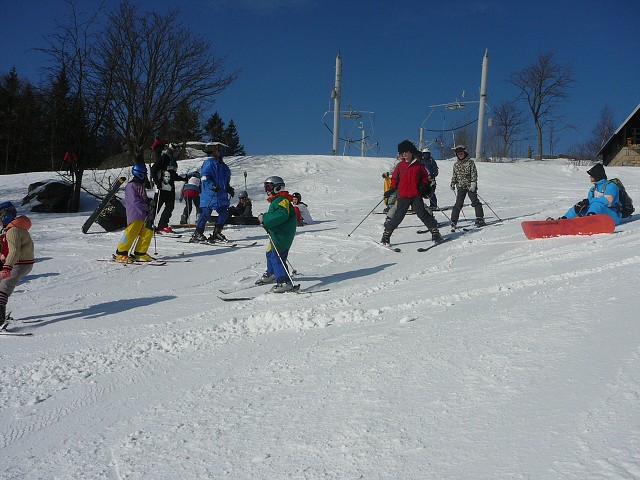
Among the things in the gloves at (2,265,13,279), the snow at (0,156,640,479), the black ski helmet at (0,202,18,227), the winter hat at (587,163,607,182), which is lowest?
the snow at (0,156,640,479)

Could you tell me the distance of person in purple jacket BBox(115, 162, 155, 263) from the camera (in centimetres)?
823

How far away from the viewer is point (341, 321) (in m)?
4.71

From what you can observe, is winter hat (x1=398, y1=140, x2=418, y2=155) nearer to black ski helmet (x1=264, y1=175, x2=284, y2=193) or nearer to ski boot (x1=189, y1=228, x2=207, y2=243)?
black ski helmet (x1=264, y1=175, x2=284, y2=193)

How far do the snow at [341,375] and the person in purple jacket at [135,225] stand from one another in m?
0.98

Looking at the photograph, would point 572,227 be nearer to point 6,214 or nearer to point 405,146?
point 405,146

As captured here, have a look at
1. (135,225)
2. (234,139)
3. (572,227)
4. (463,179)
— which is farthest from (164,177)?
(234,139)

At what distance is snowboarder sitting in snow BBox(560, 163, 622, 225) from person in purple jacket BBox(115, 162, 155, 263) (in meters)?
7.34

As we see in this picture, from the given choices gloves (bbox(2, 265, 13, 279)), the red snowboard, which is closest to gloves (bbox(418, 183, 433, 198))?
the red snowboard

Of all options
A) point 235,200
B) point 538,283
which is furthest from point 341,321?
point 235,200

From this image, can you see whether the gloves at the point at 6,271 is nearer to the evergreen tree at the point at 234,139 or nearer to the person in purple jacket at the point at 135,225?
the person in purple jacket at the point at 135,225

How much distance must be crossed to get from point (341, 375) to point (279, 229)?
306 centimetres

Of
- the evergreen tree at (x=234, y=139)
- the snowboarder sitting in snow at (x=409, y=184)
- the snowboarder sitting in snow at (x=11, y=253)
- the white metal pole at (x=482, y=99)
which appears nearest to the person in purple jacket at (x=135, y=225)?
the snowboarder sitting in snow at (x=11, y=253)

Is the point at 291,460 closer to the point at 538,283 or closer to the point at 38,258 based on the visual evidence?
the point at 538,283

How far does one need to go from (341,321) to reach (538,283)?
87.6 inches
